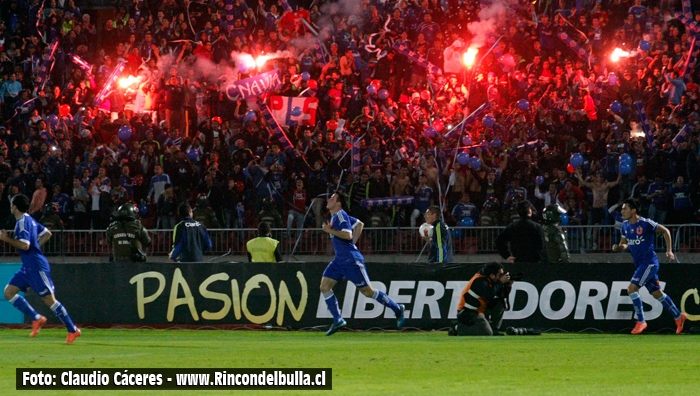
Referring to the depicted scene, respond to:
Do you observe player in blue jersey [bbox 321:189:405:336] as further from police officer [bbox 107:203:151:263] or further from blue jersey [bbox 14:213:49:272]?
police officer [bbox 107:203:151:263]

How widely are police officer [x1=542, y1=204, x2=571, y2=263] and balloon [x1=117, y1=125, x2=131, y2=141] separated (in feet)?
37.0

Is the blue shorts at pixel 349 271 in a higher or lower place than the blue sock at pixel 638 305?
higher

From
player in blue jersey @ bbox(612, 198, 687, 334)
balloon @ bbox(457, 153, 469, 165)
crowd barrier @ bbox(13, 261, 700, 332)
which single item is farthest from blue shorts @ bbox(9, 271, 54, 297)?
Answer: balloon @ bbox(457, 153, 469, 165)

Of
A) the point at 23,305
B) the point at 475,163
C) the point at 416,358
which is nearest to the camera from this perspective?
the point at 416,358

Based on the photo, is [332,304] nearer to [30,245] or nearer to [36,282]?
[36,282]

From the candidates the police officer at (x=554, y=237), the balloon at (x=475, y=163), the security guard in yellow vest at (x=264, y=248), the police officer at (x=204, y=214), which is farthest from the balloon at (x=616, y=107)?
the police officer at (x=204, y=214)

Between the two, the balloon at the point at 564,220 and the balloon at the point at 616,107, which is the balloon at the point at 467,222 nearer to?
the balloon at the point at 564,220

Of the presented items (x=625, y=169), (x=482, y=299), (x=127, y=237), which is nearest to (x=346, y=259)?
(x=482, y=299)

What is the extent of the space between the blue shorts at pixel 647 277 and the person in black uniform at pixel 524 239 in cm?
161

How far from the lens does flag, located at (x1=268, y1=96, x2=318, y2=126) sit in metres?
25.5

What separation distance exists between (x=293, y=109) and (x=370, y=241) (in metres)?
5.49

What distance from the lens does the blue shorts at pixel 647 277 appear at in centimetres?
1620

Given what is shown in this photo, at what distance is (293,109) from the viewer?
25.5 m

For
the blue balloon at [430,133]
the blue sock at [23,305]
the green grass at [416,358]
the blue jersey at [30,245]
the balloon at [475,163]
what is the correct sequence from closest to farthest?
the green grass at [416,358] → the blue jersey at [30,245] → the blue sock at [23,305] → the balloon at [475,163] → the blue balloon at [430,133]
